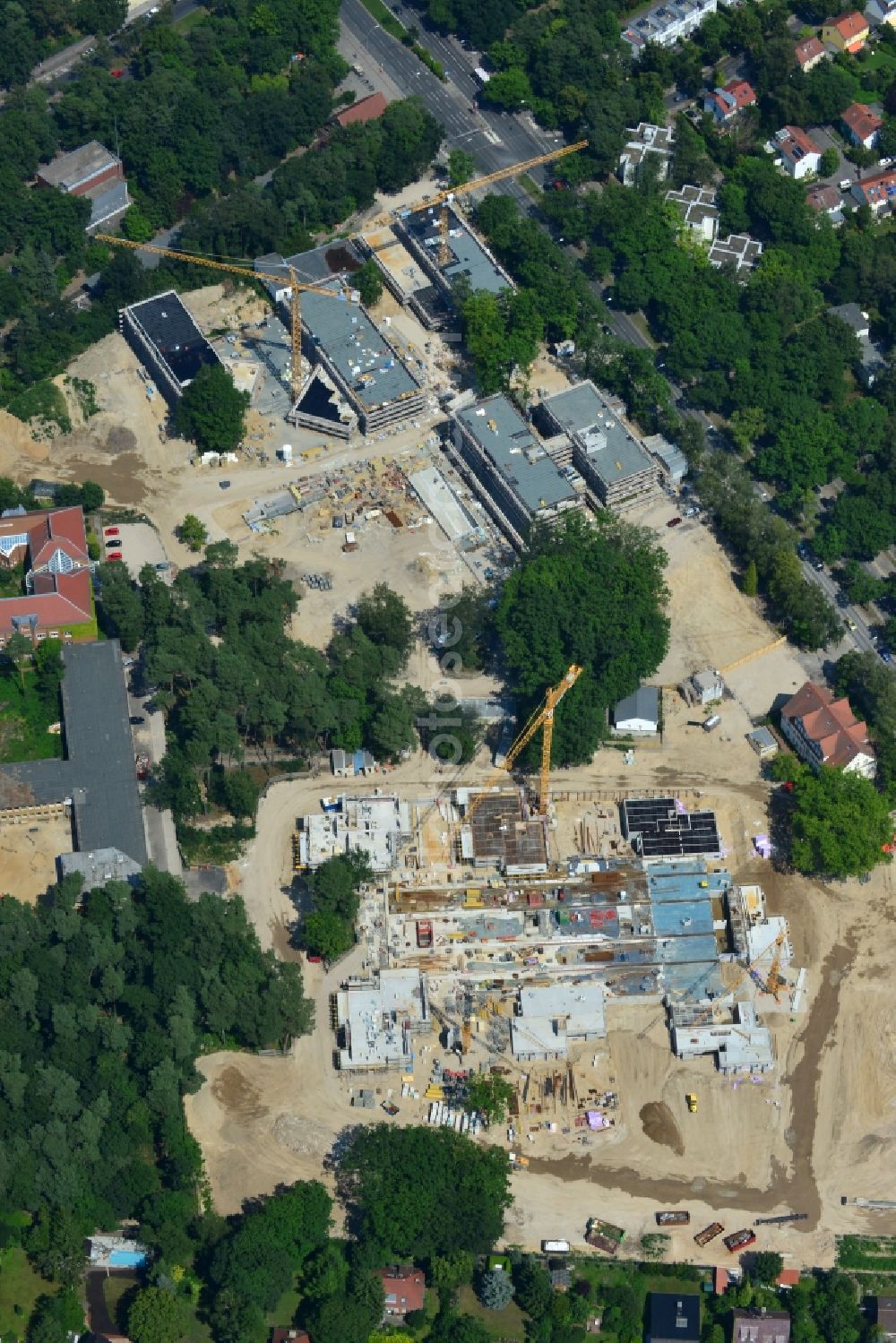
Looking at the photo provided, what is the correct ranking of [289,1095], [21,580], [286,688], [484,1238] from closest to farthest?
[484,1238], [289,1095], [286,688], [21,580]

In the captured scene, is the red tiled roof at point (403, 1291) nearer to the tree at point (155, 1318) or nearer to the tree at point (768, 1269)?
the tree at point (155, 1318)

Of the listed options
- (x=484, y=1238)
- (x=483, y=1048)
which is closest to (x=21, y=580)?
(x=483, y=1048)

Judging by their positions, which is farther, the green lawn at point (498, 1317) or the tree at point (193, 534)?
the tree at point (193, 534)

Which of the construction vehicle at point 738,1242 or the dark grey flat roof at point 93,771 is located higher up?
the dark grey flat roof at point 93,771

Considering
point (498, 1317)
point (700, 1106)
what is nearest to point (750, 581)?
point (700, 1106)

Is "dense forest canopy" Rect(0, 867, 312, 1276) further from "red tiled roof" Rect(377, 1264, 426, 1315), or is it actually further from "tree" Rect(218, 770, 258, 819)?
"red tiled roof" Rect(377, 1264, 426, 1315)

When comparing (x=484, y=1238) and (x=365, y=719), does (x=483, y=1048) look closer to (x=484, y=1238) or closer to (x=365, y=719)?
(x=484, y=1238)

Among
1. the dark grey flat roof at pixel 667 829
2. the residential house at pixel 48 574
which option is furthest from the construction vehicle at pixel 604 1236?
the residential house at pixel 48 574

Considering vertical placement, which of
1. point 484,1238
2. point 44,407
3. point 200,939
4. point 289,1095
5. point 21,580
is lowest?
point 484,1238

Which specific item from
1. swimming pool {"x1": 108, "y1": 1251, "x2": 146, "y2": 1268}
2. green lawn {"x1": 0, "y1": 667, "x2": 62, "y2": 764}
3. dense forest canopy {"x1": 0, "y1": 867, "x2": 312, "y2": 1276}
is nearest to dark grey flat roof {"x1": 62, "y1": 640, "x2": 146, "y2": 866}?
green lawn {"x1": 0, "y1": 667, "x2": 62, "y2": 764}
